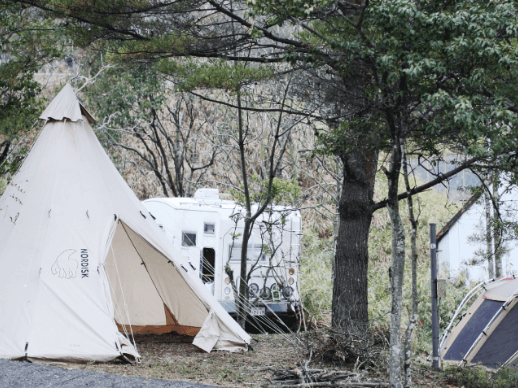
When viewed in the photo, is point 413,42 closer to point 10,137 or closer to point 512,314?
point 512,314

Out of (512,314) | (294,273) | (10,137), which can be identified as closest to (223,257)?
(294,273)

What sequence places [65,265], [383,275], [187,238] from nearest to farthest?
[65,265] → [187,238] → [383,275]

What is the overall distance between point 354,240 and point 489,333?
8.92ft

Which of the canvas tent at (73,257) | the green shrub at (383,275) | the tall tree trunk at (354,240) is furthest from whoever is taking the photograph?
the green shrub at (383,275)

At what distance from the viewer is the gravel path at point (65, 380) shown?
531 cm

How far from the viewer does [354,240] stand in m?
8.46

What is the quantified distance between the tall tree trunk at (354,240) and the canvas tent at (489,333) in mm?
2004

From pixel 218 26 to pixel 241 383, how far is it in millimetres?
5513

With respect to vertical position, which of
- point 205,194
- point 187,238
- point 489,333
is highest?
point 205,194

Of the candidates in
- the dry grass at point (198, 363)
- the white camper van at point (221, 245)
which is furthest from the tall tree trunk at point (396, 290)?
the white camper van at point (221, 245)

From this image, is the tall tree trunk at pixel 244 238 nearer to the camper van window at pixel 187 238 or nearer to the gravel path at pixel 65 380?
the camper van window at pixel 187 238

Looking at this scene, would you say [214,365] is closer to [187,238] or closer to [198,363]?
[198,363]

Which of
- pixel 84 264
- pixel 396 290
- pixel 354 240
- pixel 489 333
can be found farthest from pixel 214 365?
pixel 489 333

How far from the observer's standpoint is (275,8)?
6242 millimetres
